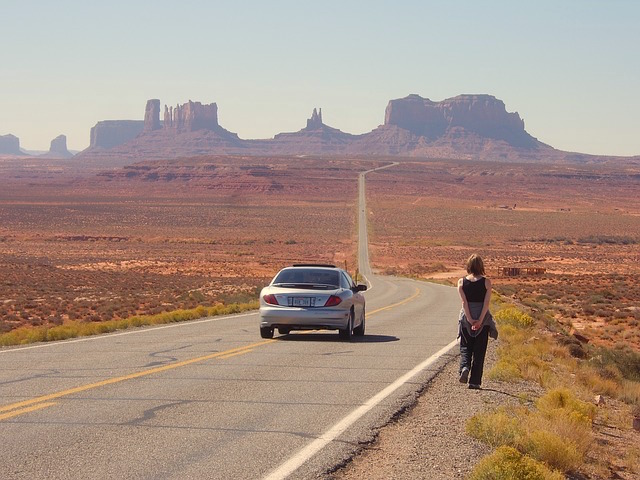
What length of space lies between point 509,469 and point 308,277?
1137 cm

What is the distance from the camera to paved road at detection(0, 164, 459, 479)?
742 centimetres

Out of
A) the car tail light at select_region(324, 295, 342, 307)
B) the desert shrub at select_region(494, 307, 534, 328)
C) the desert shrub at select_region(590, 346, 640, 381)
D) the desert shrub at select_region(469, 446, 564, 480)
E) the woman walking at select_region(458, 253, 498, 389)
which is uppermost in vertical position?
A: the woman walking at select_region(458, 253, 498, 389)

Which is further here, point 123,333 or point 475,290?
point 123,333

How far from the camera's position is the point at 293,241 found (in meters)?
101

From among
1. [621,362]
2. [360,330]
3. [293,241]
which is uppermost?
[360,330]

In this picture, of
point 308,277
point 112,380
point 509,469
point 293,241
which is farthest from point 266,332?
point 293,241

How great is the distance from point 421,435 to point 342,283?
9148 millimetres

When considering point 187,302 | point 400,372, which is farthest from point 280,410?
point 187,302

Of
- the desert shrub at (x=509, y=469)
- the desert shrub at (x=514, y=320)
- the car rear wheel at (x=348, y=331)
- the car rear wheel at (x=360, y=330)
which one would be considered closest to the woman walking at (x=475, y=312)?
the desert shrub at (x=509, y=469)

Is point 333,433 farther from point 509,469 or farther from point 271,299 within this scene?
point 271,299

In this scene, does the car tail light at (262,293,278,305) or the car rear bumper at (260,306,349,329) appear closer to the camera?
the car rear bumper at (260,306,349,329)

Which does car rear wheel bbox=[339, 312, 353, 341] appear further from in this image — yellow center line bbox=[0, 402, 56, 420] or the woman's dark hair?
yellow center line bbox=[0, 402, 56, 420]

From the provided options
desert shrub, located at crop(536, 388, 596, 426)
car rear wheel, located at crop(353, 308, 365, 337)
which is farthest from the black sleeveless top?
car rear wheel, located at crop(353, 308, 365, 337)

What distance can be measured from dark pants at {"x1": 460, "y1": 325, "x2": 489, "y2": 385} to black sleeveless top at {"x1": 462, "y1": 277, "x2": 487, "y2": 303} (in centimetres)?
37
